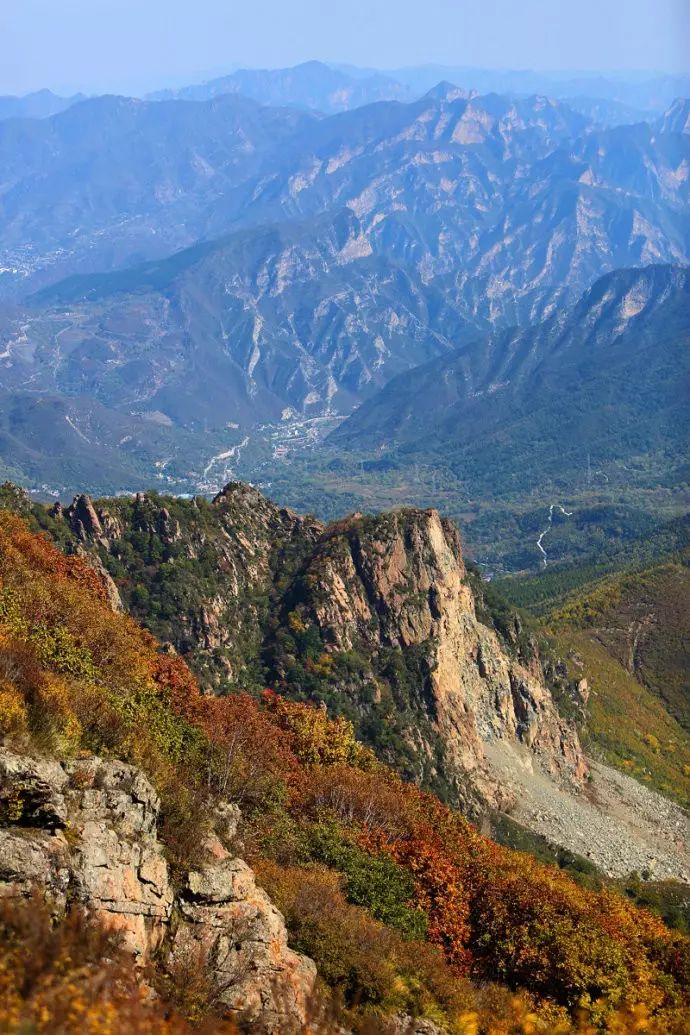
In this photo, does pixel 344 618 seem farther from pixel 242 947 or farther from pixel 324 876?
pixel 242 947

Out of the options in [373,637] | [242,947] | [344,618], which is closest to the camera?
[242,947]

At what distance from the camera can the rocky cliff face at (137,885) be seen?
875 inches

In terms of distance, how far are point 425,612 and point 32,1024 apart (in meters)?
74.1

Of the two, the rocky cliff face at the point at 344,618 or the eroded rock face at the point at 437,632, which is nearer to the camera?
the rocky cliff face at the point at 344,618

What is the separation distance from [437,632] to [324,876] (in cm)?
5474

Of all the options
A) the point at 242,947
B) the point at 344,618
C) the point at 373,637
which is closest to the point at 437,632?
the point at 373,637

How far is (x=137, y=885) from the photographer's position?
2423cm

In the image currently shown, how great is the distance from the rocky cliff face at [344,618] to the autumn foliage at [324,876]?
82.1 ft

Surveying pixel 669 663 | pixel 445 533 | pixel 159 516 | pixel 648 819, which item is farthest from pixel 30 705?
pixel 669 663

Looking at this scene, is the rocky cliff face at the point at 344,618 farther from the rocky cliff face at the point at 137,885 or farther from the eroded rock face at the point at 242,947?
the rocky cliff face at the point at 137,885

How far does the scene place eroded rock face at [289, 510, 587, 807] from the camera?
A: 272 feet

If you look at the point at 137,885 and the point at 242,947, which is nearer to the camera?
the point at 137,885

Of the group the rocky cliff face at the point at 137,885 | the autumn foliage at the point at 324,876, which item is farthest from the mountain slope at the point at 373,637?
the rocky cliff face at the point at 137,885

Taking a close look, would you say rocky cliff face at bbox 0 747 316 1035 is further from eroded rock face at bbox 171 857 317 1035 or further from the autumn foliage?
the autumn foliage
